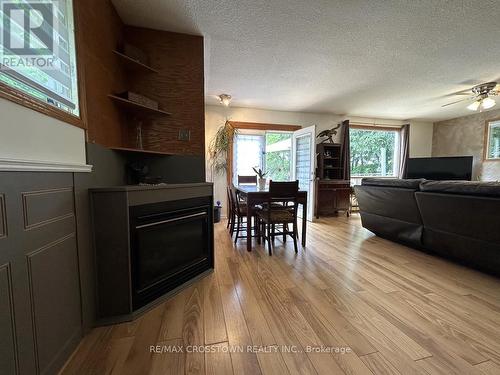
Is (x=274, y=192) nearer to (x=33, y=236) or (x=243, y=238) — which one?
(x=243, y=238)

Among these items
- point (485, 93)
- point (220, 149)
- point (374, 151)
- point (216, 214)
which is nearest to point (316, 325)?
point (216, 214)

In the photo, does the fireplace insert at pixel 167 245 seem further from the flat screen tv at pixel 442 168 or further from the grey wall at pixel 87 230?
the flat screen tv at pixel 442 168

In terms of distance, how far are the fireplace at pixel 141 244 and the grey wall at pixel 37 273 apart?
0.17 meters

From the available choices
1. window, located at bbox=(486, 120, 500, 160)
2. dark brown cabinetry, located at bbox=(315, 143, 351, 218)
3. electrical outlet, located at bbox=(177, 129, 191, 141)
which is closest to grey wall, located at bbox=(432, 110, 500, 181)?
window, located at bbox=(486, 120, 500, 160)

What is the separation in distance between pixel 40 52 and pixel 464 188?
329cm

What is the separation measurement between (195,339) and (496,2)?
3408 millimetres

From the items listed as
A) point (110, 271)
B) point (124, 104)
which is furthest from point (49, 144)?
point (124, 104)

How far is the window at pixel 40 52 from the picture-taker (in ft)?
2.89

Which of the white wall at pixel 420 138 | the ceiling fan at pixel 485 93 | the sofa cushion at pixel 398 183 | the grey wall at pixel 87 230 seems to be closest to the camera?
the grey wall at pixel 87 230

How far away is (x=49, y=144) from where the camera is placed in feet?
3.52

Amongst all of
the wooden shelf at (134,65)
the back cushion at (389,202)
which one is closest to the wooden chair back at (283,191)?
the back cushion at (389,202)

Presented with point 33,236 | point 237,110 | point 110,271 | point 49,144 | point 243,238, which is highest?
point 237,110

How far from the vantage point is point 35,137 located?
99 cm

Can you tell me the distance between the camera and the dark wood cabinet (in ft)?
15.7
